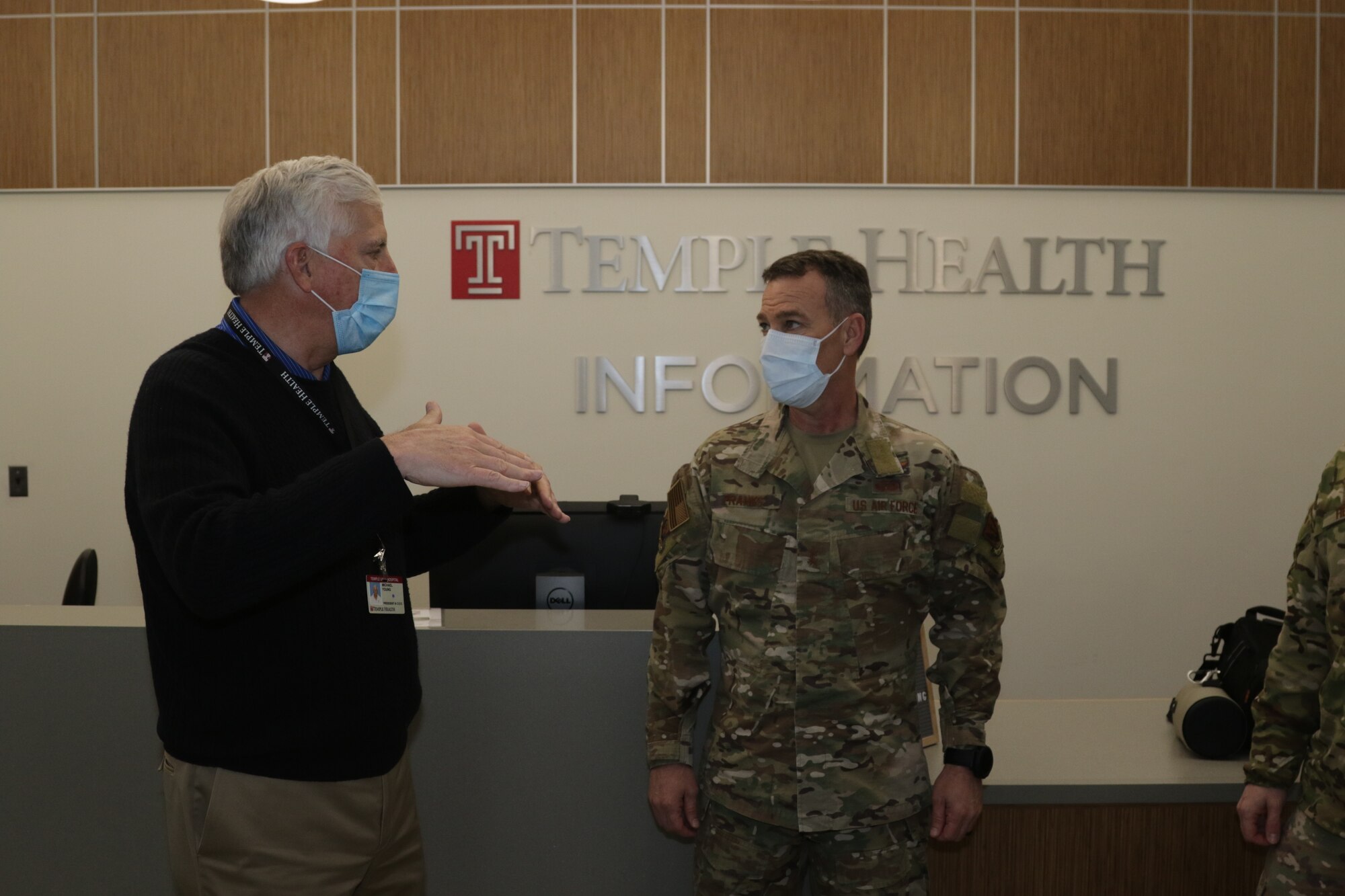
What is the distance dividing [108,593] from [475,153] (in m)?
2.42

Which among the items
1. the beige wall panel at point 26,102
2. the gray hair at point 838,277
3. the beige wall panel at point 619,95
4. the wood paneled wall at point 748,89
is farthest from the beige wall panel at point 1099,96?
the beige wall panel at point 26,102

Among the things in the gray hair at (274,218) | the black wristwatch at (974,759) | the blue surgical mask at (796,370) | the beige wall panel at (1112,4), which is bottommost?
the black wristwatch at (974,759)

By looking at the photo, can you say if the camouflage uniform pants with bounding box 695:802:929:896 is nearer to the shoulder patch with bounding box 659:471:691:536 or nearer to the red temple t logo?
the shoulder patch with bounding box 659:471:691:536

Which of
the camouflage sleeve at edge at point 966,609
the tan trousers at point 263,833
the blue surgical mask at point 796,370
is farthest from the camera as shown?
the blue surgical mask at point 796,370

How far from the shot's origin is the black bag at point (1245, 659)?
221 centimetres

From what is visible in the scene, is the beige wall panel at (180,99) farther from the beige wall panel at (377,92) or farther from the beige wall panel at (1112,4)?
the beige wall panel at (1112,4)

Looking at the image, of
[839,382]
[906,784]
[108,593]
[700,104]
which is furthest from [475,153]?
[906,784]

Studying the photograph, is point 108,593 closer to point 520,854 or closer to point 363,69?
point 363,69

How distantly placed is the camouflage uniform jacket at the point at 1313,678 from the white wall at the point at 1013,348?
101 inches

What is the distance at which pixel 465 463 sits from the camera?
1327 mm

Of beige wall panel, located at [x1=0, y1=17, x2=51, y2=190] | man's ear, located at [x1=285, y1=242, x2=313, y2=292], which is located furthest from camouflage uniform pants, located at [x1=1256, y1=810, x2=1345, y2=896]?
beige wall panel, located at [x1=0, y1=17, x2=51, y2=190]

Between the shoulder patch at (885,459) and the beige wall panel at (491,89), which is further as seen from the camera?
the beige wall panel at (491,89)

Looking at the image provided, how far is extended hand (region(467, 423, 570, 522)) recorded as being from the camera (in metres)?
1.66

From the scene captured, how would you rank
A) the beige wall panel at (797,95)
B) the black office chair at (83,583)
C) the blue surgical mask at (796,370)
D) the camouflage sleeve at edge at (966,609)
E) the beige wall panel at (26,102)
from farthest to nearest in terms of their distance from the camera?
the beige wall panel at (26,102), the beige wall panel at (797,95), the black office chair at (83,583), the blue surgical mask at (796,370), the camouflage sleeve at edge at (966,609)
